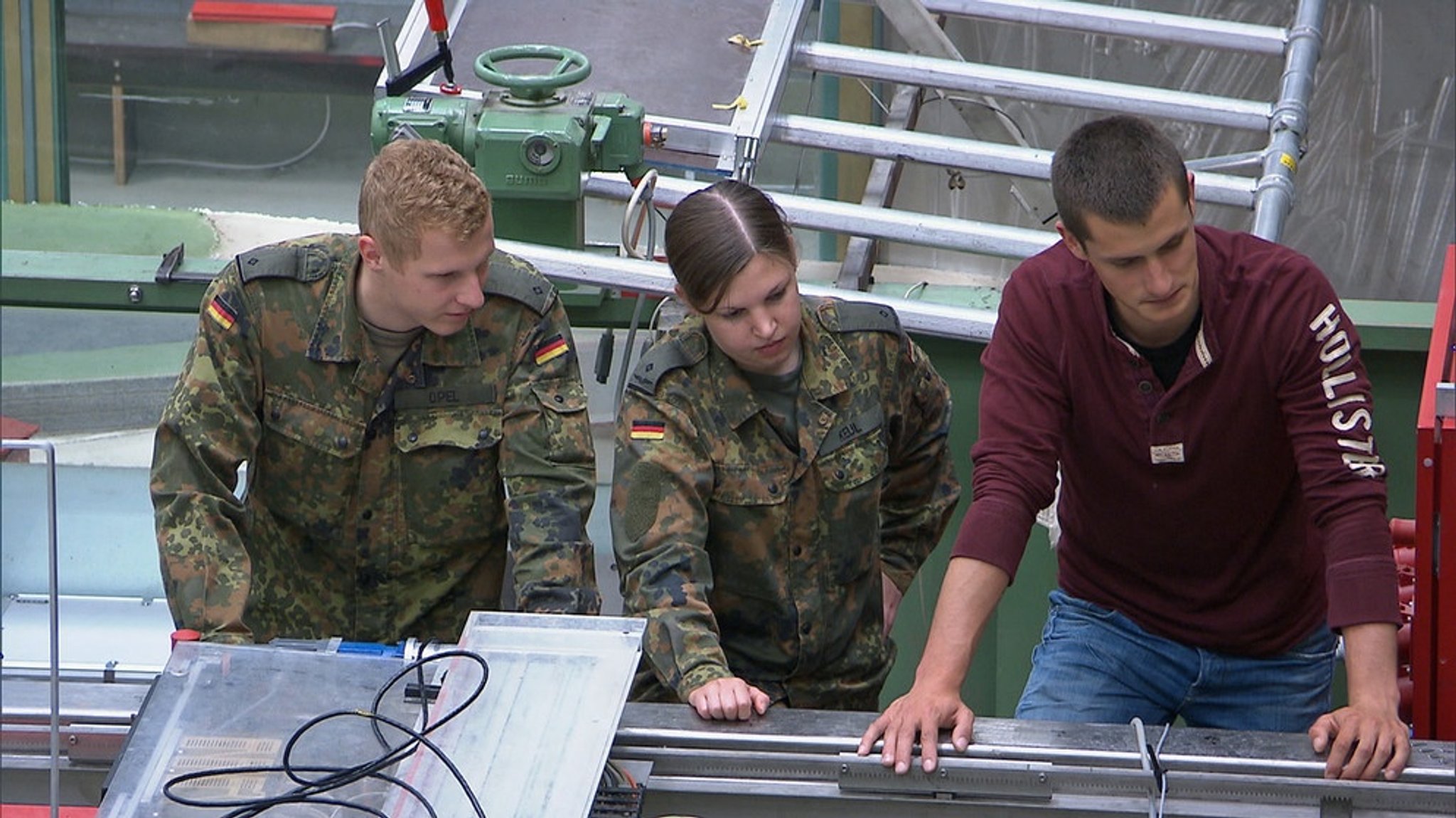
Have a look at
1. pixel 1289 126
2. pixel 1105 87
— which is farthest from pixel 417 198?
pixel 1289 126

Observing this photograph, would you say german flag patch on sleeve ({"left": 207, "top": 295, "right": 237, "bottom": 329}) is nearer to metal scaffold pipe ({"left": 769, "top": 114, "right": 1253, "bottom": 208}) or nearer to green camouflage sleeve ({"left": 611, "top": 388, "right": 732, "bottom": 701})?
green camouflage sleeve ({"left": 611, "top": 388, "right": 732, "bottom": 701})

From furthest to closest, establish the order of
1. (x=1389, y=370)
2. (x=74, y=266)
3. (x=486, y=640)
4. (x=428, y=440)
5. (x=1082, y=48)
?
(x=1082, y=48) → (x=74, y=266) → (x=1389, y=370) → (x=428, y=440) → (x=486, y=640)

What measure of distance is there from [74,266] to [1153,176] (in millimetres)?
2204

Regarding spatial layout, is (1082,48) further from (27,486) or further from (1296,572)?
(27,486)

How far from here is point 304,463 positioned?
7.80ft

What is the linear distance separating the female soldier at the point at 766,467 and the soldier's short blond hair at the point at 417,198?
0.84 feet

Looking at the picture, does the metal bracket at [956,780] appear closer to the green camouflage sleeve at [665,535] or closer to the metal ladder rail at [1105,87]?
the green camouflage sleeve at [665,535]

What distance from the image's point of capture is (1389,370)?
3.13 metres

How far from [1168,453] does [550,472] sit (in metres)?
0.79

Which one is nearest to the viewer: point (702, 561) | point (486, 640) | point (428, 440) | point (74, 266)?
point (486, 640)

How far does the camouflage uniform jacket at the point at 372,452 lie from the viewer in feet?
7.45

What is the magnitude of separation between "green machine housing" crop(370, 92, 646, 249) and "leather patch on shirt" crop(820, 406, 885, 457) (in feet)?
2.62

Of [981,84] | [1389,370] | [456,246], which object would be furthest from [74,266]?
[1389,370]

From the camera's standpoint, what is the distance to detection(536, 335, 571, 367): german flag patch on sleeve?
2385mm
